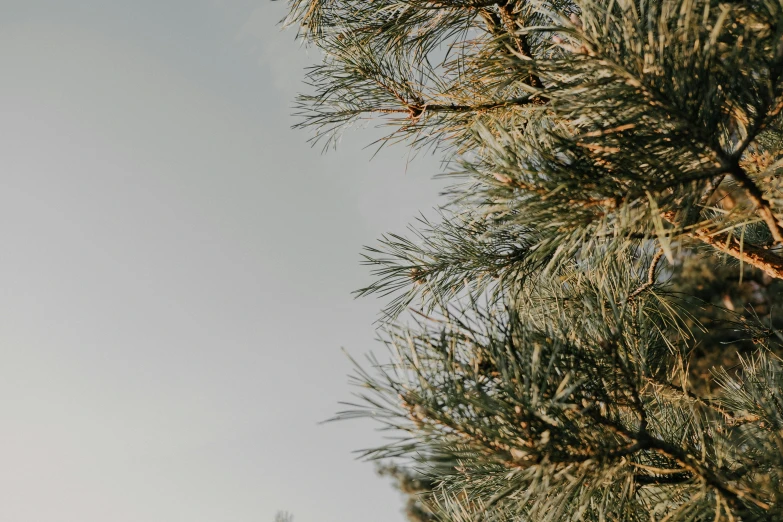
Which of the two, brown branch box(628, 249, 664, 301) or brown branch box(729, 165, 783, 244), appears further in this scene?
brown branch box(628, 249, 664, 301)

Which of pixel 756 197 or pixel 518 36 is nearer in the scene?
pixel 756 197

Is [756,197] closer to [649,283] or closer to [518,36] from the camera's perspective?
[649,283]

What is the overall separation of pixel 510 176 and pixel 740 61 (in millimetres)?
274

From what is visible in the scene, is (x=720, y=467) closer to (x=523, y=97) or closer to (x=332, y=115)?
(x=523, y=97)

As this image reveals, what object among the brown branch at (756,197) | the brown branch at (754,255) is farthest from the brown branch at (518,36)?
the brown branch at (756,197)

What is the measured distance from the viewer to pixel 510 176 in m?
0.64

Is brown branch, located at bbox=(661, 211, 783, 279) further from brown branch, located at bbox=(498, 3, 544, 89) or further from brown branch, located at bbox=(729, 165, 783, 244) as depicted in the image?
brown branch, located at bbox=(498, 3, 544, 89)

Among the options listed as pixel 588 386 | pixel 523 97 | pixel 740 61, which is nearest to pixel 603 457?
pixel 588 386

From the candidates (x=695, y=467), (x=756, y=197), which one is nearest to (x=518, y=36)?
(x=756, y=197)

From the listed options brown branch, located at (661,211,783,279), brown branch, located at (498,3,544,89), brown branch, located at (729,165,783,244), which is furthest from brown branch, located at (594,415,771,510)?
brown branch, located at (498,3,544,89)

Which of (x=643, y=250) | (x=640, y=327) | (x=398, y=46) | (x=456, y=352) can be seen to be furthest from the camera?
(x=398, y=46)

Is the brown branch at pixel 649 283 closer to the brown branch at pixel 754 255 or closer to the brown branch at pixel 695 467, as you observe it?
the brown branch at pixel 754 255

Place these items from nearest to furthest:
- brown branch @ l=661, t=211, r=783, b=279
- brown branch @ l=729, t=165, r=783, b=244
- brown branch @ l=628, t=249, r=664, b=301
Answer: brown branch @ l=729, t=165, r=783, b=244, brown branch @ l=661, t=211, r=783, b=279, brown branch @ l=628, t=249, r=664, b=301

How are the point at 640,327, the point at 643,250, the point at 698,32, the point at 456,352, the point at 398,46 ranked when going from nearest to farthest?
1. the point at 698,32
2. the point at 456,352
3. the point at 640,327
4. the point at 643,250
5. the point at 398,46
